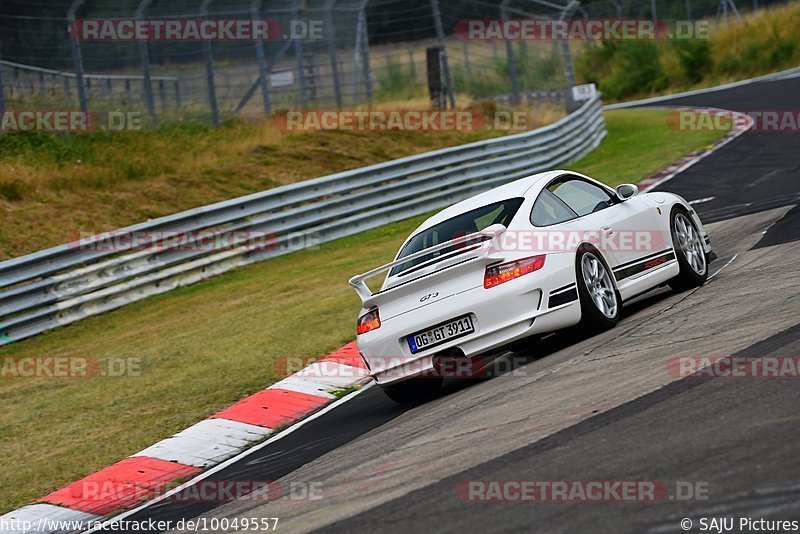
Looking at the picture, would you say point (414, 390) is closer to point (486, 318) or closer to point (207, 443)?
point (486, 318)

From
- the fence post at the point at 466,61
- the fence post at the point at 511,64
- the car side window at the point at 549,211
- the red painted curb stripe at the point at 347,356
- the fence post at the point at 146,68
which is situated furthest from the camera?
the fence post at the point at 511,64

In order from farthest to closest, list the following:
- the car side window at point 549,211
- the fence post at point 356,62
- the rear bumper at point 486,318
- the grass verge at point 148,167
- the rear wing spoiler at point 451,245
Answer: the fence post at point 356,62 → the grass verge at point 148,167 → the car side window at point 549,211 → the rear wing spoiler at point 451,245 → the rear bumper at point 486,318

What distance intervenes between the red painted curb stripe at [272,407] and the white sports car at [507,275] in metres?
0.97

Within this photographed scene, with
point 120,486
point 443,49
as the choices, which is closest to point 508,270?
point 120,486

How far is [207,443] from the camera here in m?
8.86

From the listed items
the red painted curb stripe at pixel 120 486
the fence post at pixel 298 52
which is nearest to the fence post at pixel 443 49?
the fence post at pixel 298 52

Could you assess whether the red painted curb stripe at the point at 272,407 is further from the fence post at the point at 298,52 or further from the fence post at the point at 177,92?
the fence post at the point at 298,52

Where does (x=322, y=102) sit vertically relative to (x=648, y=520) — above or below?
above

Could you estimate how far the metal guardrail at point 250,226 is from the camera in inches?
604

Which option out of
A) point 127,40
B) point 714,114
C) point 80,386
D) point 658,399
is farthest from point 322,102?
point 658,399

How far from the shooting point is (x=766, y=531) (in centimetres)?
442

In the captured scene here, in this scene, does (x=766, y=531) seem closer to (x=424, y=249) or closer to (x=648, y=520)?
(x=648, y=520)

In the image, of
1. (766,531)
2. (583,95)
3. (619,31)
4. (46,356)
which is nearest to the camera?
(766,531)

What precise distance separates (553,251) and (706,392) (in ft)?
8.00
